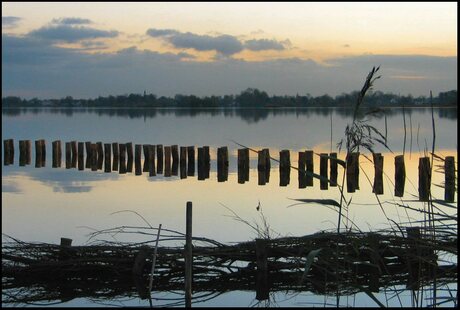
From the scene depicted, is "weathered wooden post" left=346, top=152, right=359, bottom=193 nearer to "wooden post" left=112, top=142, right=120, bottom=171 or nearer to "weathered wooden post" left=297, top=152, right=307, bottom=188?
"weathered wooden post" left=297, top=152, right=307, bottom=188

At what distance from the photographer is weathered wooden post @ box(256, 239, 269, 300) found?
7363mm

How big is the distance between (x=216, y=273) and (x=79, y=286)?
59.2 inches

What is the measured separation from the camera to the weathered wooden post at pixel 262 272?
24.2 ft

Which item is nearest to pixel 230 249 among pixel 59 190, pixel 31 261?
pixel 31 261

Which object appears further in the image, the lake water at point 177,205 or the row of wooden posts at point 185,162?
the row of wooden posts at point 185,162

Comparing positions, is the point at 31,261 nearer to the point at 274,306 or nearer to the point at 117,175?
the point at 274,306

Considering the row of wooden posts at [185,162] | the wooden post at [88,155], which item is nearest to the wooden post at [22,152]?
the row of wooden posts at [185,162]

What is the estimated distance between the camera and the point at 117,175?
20.8m

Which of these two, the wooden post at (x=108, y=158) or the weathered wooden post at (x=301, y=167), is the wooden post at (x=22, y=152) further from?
the weathered wooden post at (x=301, y=167)

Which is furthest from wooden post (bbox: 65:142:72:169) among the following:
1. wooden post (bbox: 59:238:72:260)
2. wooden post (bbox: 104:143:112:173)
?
wooden post (bbox: 59:238:72:260)

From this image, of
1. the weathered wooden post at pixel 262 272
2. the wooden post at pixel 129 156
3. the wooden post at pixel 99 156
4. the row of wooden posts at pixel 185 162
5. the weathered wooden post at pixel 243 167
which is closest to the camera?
the weathered wooden post at pixel 262 272

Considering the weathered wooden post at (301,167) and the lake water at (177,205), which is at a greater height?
the weathered wooden post at (301,167)

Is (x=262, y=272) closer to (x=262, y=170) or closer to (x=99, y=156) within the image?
(x=262, y=170)

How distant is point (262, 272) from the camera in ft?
24.6
